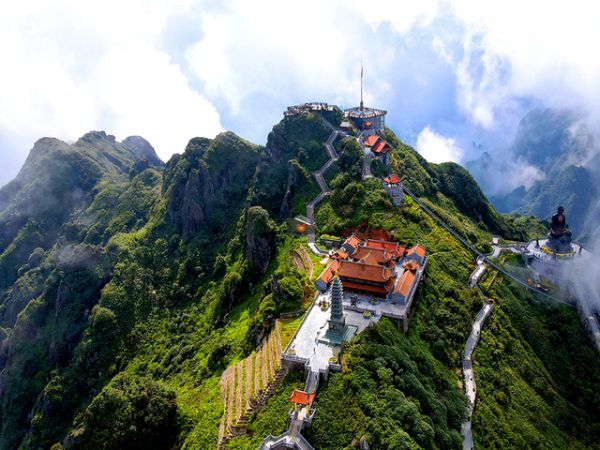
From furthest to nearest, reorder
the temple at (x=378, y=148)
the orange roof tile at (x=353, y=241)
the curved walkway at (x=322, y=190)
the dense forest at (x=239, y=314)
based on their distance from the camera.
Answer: the temple at (x=378, y=148) → the curved walkway at (x=322, y=190) → the orange roof tile at (x=353, y=241) → the dense forest at (x=239, y=314)

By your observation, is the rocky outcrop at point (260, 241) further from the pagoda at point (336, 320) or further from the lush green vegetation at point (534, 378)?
the lush green vegetation at point (534, 378)

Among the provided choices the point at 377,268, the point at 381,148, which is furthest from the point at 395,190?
the point at 377,268

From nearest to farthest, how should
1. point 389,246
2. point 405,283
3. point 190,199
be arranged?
1. point 405,283
2. point 389,246
3. point 190,199

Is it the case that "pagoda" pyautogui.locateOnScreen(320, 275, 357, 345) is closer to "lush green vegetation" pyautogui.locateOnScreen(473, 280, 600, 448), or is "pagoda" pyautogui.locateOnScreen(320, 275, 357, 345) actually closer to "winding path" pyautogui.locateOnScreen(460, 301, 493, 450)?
"winding path" pyautogui.locateOnScreen(460, 301, 493, 450)

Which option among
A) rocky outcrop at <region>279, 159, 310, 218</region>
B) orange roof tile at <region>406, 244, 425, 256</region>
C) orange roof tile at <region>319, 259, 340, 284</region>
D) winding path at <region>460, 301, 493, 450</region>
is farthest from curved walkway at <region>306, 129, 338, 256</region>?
winding path at <region>460, 301, 493, 450</region>

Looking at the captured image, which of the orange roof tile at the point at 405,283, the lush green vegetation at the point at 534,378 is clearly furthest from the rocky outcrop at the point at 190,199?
the lush green vegetation at the point at 534,378

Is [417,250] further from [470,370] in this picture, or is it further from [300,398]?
[300,398]
